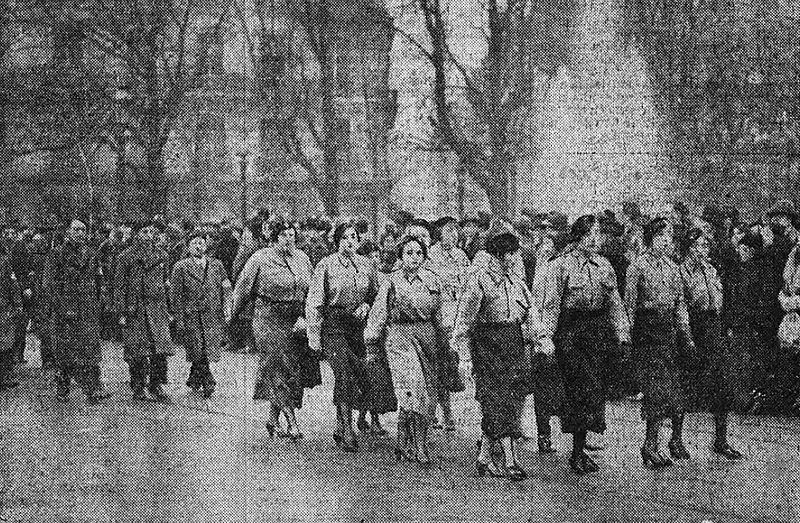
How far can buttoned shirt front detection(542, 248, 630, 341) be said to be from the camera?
10.5 meters

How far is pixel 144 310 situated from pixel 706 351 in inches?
263

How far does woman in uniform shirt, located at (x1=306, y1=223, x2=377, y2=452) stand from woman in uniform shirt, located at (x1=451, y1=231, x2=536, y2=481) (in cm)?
171

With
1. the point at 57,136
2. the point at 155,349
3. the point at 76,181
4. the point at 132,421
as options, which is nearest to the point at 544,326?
the point at 132,421

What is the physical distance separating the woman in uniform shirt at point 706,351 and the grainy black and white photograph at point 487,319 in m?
0.02

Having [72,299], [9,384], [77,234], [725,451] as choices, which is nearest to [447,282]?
[725,451]

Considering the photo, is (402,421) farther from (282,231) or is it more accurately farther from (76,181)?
(76,181)

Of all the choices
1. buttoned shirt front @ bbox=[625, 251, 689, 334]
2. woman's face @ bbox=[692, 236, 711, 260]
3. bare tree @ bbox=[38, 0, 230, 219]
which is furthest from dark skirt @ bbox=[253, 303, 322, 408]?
bare tree @ bbox=[38, 0, 230, 219]

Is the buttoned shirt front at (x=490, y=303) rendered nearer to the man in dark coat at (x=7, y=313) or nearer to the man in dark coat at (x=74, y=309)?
the man in dark coat at (x=74, y=309)

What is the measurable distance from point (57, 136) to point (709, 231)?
69.1 ft

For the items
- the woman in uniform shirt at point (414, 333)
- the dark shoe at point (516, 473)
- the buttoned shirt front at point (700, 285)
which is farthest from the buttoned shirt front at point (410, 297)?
the buttoned shirt front at point (700, 285)

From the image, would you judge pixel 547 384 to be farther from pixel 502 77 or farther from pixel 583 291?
pixel 502 77

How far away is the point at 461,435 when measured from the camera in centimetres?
1273

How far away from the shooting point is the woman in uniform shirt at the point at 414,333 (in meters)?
11.0

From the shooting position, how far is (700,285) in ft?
36.9
